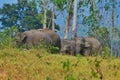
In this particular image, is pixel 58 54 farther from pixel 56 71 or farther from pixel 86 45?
pixel 86 45

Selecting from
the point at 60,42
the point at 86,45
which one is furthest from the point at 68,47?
the point at 86,45

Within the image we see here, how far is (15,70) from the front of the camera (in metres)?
6.68

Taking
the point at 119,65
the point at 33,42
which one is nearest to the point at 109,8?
the point at 33,42

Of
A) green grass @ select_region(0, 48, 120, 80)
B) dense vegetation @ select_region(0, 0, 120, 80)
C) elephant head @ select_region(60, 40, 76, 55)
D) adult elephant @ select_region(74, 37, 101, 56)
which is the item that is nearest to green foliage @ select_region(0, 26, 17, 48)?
dense vegetation @ select_region(0, 0, 120, 80)

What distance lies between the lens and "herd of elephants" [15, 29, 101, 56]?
65.7ft

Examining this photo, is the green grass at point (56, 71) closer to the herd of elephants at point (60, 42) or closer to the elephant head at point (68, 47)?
the herd of elephants at point (60, 42)

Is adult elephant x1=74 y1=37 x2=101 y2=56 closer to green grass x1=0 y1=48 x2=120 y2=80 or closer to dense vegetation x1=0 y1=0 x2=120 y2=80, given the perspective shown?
dense vegetation x1=0 y1=0 x2=120 y2=80

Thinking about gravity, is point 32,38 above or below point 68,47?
above

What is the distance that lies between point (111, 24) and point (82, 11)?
310 centimetres

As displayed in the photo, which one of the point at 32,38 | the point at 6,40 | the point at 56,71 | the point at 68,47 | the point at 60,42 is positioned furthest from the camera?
the point at 68,47

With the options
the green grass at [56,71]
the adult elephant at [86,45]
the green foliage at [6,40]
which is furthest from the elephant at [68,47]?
the green grass at [56,71]

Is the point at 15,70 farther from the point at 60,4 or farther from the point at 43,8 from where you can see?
the point at 43,8

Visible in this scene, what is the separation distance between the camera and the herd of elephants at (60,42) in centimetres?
2002

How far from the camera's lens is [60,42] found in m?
23.1
